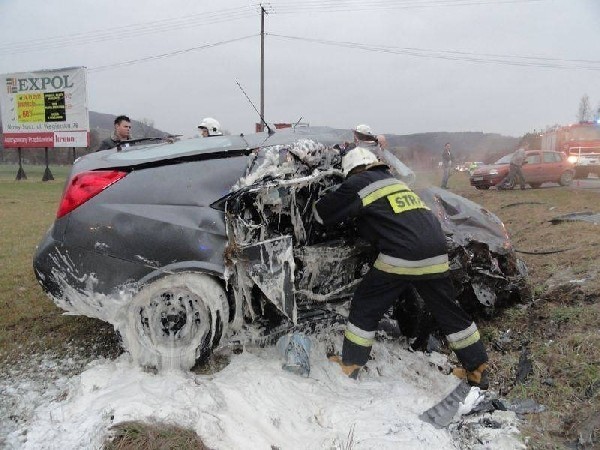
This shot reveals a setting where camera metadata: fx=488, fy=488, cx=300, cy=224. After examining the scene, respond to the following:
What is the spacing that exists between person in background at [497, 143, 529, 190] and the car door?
1.89ft

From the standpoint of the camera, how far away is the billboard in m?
22.7

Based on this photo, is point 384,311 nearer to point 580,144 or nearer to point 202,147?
point 202,147

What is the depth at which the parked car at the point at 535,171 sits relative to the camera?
15.9 m

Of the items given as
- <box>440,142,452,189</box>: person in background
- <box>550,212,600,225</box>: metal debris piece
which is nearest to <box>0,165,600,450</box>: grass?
<box>550,212,600,225</box>: metal debris piece

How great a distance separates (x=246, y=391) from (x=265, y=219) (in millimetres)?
1033

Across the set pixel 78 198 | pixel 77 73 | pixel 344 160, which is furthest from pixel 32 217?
pixel 77 73

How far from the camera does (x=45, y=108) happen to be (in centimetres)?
2312

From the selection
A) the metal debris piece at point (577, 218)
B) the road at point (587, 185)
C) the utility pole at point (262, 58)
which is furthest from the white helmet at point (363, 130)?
the utility pole at point (262, 58)

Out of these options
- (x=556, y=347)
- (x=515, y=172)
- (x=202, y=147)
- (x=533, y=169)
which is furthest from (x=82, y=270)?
(x=533, y=169)

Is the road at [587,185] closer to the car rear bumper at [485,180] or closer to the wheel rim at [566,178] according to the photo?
the wheel rim at [566,178]

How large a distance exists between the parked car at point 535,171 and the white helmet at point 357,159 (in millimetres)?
14089

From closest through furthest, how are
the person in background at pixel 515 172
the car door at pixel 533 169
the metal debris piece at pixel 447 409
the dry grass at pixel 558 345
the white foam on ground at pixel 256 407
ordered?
the white foam on ground at pixel 256 407 → the dry grass at pixel 558 345 → the metal debris piece at pixel 447 409 → the person in background at pixel 515 172 → the car door at pixel 533 169

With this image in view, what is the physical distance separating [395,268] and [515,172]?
1357cm

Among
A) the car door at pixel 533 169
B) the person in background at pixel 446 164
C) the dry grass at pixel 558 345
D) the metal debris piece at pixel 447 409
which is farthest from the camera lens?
the person in background at pixel 446 164
